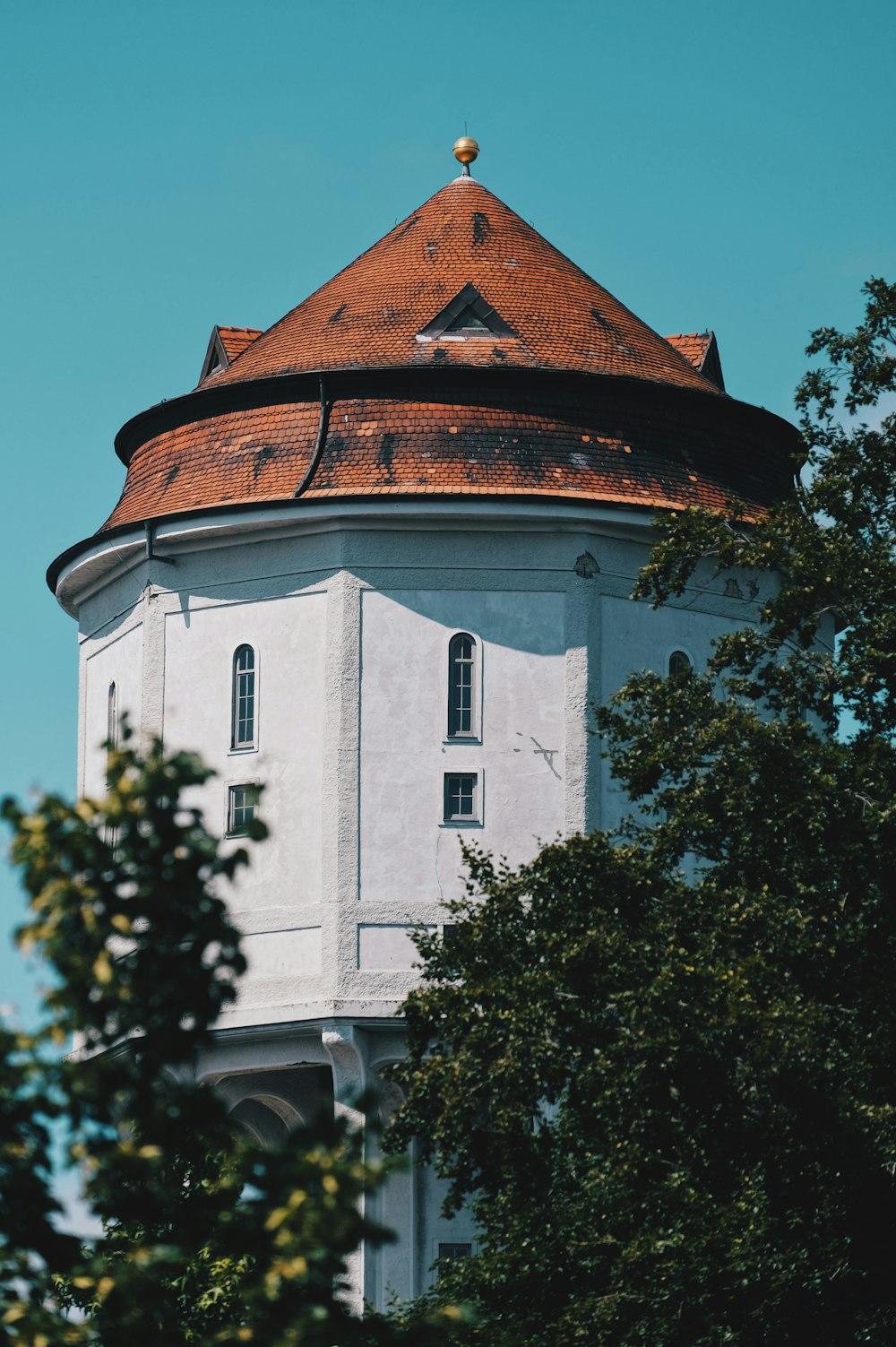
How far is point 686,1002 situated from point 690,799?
8.88 ft

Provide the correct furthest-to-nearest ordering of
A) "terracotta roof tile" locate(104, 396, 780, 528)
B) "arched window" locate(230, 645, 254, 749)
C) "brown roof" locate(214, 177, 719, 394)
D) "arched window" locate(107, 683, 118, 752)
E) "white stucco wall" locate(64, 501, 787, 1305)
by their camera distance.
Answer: "arched window" locate(107, 683, 118, 752), "brown roof" locate(214, 177, 719, 394), "arched window" locate(230, 645, 254, 749), "terracotta roof tile" locate(104, 396, 780, 528), "white stucco wall" locate(64, 501, 787, 1305)

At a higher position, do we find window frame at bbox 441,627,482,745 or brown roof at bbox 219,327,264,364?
brown roof at bbox 219,327,264,364

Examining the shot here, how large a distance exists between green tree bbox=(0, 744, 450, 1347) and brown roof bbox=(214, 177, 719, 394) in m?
26.6

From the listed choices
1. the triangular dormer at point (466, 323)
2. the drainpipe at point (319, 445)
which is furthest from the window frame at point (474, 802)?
the triangular dormer at point (466, 323)

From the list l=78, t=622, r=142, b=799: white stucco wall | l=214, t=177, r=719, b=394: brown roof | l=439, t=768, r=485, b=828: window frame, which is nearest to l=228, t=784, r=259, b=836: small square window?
l=78, t=622, r=142, b=799: white stucco wall

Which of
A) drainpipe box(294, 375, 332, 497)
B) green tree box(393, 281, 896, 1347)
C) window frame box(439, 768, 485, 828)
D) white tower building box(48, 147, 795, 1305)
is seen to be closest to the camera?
green tree box(393, 281, 896, 1347)

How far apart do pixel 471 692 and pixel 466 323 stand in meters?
6.17

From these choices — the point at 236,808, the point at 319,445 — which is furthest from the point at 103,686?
the point at 319,445

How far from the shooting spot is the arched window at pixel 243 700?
38219 millimetres

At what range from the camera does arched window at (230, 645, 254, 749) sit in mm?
38219

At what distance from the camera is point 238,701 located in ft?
126

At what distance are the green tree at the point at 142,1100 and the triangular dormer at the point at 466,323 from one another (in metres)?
27.8

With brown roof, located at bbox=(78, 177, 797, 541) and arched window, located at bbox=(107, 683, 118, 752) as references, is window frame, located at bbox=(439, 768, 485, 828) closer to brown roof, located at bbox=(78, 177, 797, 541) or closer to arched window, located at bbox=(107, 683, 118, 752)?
brown roof, located at bbox=(78, 177, 797, 541)

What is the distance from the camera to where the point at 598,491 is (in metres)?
38.1
